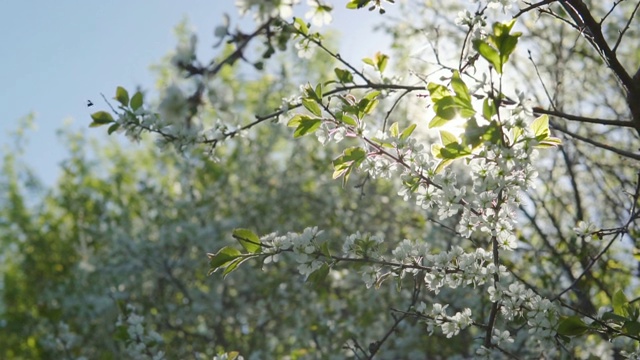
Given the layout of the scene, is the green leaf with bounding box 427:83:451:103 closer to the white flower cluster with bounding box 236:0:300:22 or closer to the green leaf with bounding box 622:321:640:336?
the white flower cluster with bounding box 236:0:300:22

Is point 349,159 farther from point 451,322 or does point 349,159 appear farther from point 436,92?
point 451,322

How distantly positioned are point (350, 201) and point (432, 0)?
2844mm

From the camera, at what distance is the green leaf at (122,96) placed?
85.3 inches

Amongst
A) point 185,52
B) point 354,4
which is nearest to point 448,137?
point 354,4

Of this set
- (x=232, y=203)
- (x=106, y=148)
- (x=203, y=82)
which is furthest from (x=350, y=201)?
(x=106, y=148)

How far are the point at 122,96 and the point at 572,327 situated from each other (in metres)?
1.60

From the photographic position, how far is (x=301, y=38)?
7.20ft

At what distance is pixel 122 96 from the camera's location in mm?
2182

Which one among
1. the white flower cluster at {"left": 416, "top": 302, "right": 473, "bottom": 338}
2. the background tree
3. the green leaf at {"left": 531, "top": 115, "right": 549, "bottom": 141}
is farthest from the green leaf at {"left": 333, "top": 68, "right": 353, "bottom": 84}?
the white flower cluster at {"left": 416, "top": 302, "right": 473, "bottom": 338}

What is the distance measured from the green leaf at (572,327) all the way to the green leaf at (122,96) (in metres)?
1.56

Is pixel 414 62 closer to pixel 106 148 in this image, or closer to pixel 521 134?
pixel 521 134

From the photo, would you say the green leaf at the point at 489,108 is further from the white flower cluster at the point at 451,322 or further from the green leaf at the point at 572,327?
the white flower cluster at the point at 451,322

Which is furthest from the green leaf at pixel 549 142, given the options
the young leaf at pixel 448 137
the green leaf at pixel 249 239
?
the green leaf at pixel 249 239

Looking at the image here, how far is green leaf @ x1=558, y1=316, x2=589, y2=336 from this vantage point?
Result: 1.62 m
